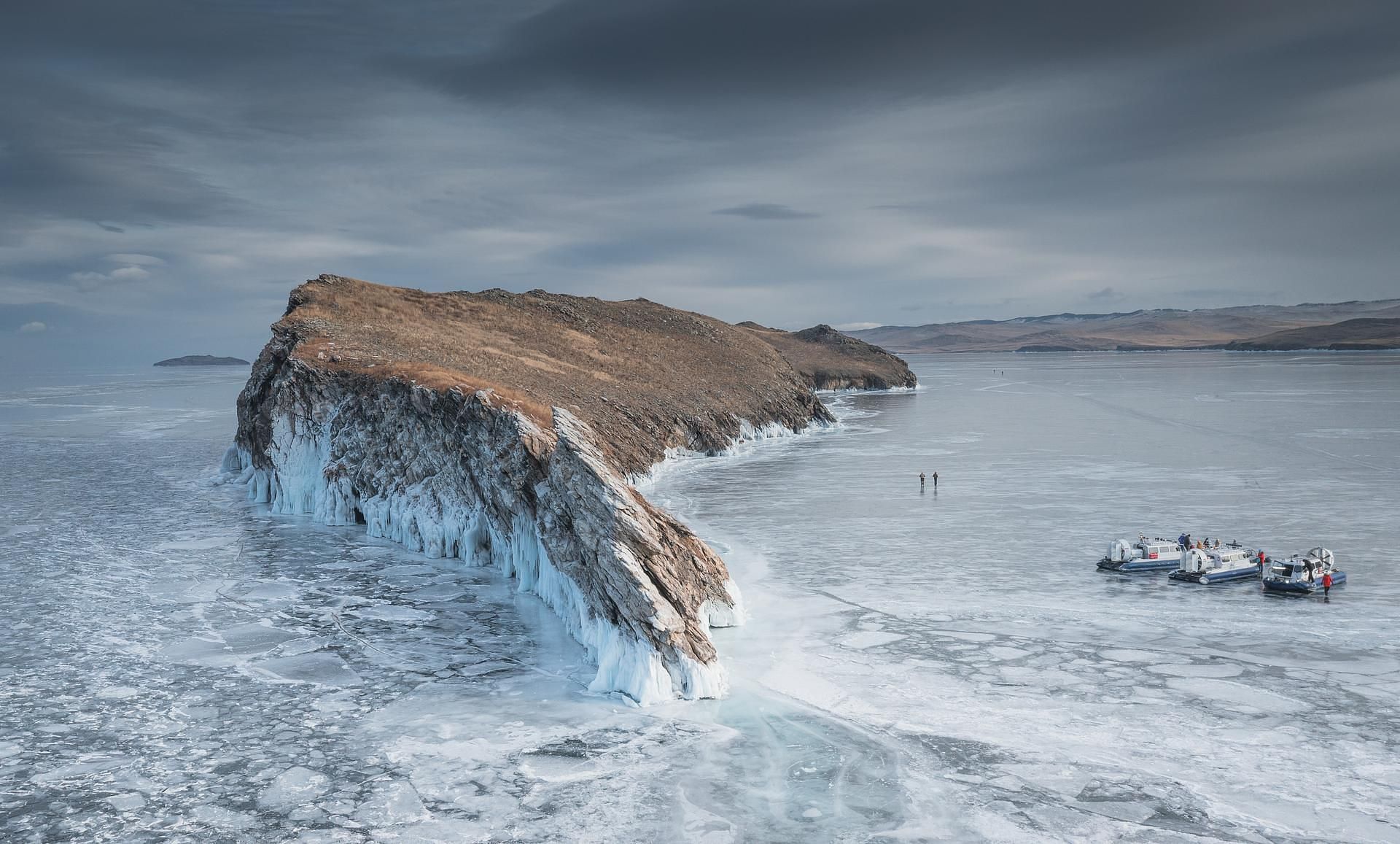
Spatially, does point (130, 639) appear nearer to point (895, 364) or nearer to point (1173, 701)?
point (1173, 701)

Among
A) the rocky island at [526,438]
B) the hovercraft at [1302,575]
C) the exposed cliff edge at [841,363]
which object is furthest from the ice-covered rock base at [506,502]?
the exposed cliff edge at [841,363]

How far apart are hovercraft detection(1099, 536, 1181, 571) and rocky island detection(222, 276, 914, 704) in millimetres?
13699

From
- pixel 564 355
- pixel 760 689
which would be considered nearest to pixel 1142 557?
pixel 760 689

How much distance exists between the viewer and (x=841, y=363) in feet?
565

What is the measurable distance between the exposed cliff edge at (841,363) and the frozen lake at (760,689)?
384 ft

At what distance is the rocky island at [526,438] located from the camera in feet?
75.3

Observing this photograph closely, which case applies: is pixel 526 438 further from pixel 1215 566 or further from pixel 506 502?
pixel 1215 566

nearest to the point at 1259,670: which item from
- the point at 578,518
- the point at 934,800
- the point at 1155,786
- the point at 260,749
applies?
the point at 1155,786

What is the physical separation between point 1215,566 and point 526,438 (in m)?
23.5

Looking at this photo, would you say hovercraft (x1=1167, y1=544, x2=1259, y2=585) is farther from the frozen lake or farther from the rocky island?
the rocky island

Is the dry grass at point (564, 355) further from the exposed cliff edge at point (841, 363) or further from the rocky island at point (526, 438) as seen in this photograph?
the exposed cliff edge at point (841, 363)

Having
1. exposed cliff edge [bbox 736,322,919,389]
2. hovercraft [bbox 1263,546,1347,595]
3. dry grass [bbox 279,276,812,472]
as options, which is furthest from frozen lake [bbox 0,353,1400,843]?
exposed cliff edge [bbox 736,322,919,389]

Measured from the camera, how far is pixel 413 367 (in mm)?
44656

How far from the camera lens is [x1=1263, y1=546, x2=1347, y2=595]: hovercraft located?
2827 centimetres
